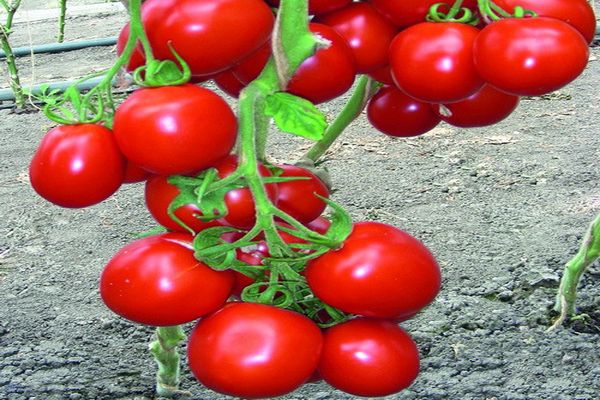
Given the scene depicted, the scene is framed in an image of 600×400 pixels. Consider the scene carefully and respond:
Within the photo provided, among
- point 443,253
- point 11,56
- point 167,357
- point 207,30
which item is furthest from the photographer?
point 11,56

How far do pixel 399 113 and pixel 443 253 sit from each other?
1054 mm

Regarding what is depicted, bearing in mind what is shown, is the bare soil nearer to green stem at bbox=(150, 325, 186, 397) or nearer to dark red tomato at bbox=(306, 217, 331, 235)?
green stem at bbox=(150, 325, 186, 397)

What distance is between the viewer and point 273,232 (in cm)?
42

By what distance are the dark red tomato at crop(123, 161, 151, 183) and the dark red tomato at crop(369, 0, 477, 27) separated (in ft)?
0.52

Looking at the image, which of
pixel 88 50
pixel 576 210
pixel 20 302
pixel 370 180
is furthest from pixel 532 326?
pixel 88 50

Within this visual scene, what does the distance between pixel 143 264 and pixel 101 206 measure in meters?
1.54

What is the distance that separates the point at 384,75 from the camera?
532 mm

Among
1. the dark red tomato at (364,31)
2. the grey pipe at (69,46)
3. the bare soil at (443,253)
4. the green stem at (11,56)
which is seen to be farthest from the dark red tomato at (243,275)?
the grey pipe at (69,46)

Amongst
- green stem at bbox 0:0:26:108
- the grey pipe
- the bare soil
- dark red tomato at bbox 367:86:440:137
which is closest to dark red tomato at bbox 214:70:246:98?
dark red tomato at bbox 367:86:440:137

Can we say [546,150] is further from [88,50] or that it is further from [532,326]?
[88,50]

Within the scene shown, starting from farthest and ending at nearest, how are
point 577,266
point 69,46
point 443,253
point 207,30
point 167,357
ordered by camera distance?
point 69,46 → point 443,253 → point 577,266 → point 167,357 → point 207,30

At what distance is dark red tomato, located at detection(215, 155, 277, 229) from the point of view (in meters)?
0.44

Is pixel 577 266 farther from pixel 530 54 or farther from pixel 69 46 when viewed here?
pixel 69 46

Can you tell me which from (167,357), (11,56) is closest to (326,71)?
(167,357)
